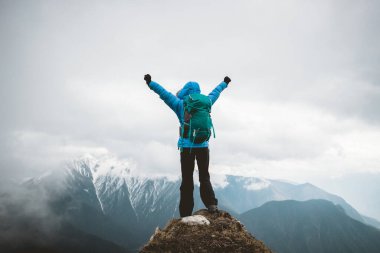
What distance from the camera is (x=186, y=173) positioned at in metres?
8.23

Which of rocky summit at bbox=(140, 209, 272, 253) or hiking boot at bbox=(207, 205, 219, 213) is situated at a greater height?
hiking boot at bbox=(207, 205, 219, 213)

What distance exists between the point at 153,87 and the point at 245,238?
4.71 m

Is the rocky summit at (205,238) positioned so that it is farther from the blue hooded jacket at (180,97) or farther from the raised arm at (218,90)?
the raised arm at (218,90)

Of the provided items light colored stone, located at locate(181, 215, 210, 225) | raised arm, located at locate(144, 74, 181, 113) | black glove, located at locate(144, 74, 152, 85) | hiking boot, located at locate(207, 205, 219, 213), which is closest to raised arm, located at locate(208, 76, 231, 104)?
raised arm, located at locate(144, 74, 181, 113)

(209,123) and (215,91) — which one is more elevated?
(215,91)

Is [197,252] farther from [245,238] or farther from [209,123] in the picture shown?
[209,123]

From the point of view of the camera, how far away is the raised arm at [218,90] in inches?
356

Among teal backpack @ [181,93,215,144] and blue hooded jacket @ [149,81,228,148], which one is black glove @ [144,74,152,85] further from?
teal backpack @ [181,93,215,144]

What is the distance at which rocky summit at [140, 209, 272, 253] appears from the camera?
242 inches

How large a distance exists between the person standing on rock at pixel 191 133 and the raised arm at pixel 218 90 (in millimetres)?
793

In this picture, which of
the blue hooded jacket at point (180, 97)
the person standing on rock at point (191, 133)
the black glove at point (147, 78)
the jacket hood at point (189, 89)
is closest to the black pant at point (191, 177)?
the person standing on rock at point (191, 133)

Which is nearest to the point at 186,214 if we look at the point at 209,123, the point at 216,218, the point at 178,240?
the point at 216,218

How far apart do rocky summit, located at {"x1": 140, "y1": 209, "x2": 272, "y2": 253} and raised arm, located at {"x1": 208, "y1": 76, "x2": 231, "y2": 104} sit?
12.0 feet

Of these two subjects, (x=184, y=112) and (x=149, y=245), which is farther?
(x=184, y=112)
